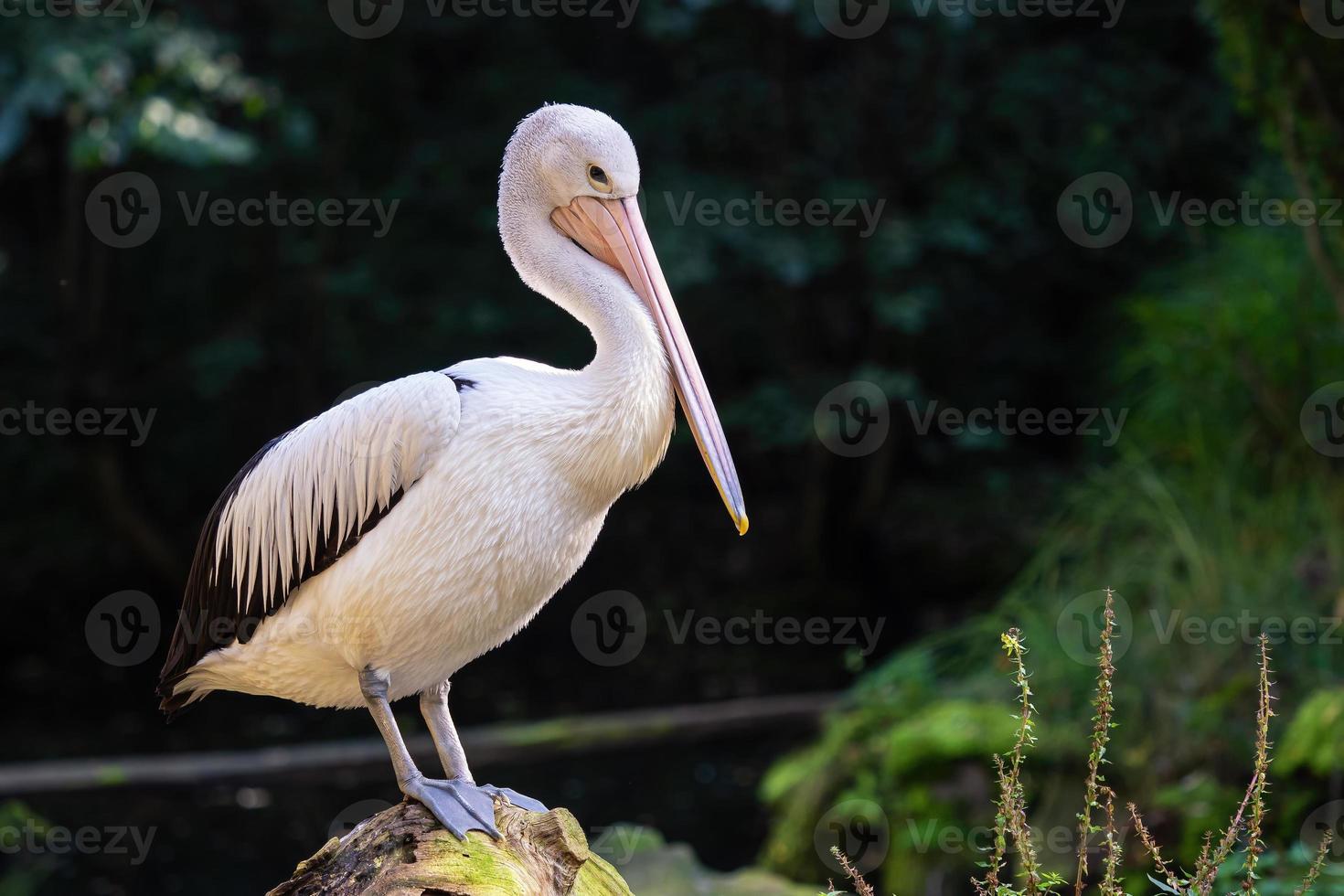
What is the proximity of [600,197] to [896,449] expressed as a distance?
8184mm

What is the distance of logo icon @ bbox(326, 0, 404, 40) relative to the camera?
9.83 m

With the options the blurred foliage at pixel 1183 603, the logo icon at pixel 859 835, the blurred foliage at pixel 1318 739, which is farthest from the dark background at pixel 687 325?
the blurred foliage at pixel 1318 739

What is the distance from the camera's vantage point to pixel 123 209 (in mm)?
10195

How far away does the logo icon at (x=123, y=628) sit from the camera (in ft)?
35.1

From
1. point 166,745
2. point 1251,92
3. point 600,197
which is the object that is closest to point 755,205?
point 1251,92

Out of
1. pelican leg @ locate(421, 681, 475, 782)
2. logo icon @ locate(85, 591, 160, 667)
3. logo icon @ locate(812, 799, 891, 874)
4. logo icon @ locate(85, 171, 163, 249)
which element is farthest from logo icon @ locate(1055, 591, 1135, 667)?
logo icon @ locate(85, 171, 163, 249)

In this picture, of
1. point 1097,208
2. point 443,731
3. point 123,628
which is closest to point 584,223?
point 443,731

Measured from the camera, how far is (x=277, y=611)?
3551 millimetres

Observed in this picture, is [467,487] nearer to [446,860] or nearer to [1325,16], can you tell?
[446,860]

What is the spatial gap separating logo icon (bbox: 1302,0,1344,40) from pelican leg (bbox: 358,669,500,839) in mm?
4162

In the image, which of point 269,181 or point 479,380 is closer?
point 479,380

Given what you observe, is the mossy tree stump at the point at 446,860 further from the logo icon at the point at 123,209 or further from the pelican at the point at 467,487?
the logo icon at the point at 123,209

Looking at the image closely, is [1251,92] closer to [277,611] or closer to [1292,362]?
[1292,362]

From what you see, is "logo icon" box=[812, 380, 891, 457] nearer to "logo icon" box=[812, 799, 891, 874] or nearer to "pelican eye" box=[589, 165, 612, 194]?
"logo icon" box=[812, 799, 891, 874]
